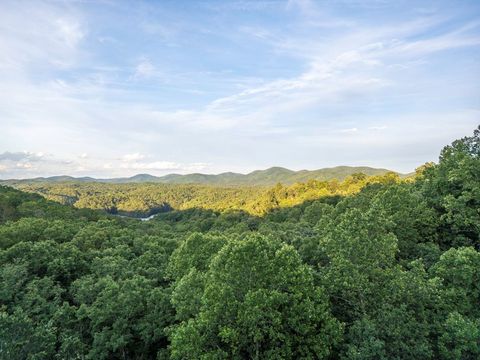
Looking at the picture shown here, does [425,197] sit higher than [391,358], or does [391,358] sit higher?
[425,197]

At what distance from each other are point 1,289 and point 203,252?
1603cm

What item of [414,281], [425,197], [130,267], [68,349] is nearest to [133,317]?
[68,349]

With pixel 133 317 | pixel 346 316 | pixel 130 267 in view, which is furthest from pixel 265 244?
pixel 130 267

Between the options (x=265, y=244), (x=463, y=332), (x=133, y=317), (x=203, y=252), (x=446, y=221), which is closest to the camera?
(x=463, y=332)

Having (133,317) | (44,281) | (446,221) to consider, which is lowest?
(133,317)

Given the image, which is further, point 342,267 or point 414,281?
point 342,267

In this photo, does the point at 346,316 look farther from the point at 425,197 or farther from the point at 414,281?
the point at 425,197

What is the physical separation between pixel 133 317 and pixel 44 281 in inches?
375

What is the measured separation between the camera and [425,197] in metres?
32.5

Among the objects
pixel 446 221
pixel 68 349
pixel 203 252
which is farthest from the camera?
pixel 446 221

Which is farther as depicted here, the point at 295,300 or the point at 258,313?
the point at 295,300

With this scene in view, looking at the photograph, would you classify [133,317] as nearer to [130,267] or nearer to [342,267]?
[130,267]

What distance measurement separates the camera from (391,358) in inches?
632

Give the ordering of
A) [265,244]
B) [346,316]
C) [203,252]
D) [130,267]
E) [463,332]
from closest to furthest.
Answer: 1. [463,332]
2. [265,244]
3. [346,316]
4. [203,252]
5. [130,267]
